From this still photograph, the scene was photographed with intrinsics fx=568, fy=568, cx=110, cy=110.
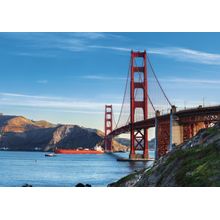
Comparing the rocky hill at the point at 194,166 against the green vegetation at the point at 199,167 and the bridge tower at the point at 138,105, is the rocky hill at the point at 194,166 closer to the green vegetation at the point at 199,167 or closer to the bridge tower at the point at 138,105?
the green vegetation at the point at 199,167

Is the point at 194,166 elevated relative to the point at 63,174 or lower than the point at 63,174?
elevated

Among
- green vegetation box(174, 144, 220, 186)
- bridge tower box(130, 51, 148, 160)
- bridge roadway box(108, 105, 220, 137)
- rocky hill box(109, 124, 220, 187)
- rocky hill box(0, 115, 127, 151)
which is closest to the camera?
green vegetation box(174, 144, 220, 186)

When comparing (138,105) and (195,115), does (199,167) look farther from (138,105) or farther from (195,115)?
(138,105)

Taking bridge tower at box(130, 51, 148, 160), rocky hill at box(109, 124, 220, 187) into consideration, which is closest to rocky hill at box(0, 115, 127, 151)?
bridge tower at box(130, 51, 148, 160)

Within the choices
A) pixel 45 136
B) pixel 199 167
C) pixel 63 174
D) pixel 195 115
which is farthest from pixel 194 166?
pixel 45 136

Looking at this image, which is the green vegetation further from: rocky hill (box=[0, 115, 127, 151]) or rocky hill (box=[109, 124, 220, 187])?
rocky hill (box=[0, 115, 127, 151])

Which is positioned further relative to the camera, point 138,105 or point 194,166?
point 138,105
